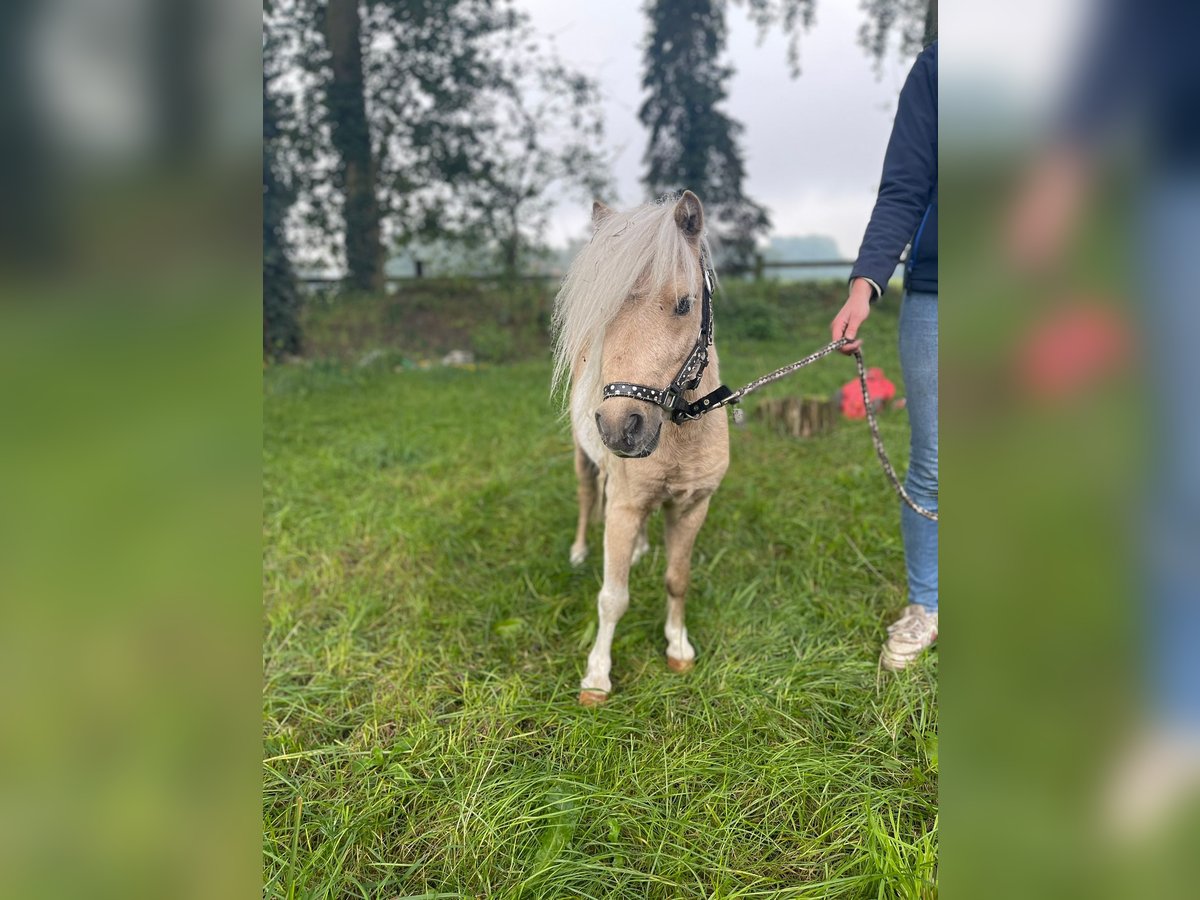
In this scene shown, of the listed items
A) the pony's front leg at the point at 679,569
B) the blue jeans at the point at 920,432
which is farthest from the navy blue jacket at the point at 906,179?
the pony's front leg at the point at 679,569

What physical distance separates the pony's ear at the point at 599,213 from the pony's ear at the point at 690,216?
0.28 metres

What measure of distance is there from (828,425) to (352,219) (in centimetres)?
870

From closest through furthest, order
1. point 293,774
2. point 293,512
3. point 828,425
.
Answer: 1. point 293,774
2. point 293,512
3. point 828,425

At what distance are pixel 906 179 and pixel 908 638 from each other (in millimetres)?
1679

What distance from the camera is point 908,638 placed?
245 cm

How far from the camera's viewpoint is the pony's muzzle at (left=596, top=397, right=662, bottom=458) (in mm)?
1668

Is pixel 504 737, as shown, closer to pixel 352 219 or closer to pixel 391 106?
pixel 352 219

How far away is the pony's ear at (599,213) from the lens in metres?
2.02

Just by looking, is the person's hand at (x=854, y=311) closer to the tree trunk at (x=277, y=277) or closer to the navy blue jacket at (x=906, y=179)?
the navy blue jacket at (x=906, y=179)

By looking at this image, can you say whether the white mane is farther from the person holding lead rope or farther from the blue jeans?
the blue jeans

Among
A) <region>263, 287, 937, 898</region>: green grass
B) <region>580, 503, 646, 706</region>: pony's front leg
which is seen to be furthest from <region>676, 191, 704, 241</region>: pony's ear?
<region>263, 287, 937, 898</region>: green grass
